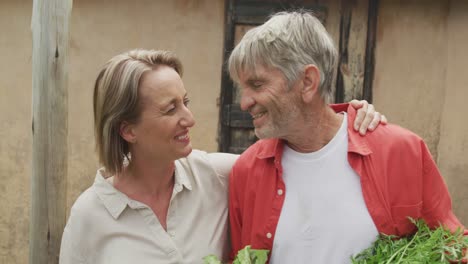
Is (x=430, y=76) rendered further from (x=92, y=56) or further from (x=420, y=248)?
(x=420, y=248)

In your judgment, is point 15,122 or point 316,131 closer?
point 316,131

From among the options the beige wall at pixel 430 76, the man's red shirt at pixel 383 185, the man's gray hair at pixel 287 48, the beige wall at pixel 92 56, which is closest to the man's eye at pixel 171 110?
the man's gray hair at pixel 287 48

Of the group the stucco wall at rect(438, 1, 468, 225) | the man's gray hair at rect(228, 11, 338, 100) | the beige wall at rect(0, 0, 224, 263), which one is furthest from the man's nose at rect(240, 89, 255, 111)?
the stucco wall at rect(438, 1, 468, 225)

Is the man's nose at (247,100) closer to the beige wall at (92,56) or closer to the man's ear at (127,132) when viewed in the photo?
the man's ear at (127,132)

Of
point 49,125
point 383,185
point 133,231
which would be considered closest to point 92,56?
point 49,125

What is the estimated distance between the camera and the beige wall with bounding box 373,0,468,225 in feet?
19.2

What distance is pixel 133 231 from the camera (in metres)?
2.65

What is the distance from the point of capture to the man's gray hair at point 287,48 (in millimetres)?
2520

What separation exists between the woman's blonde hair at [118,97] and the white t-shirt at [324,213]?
2.39 feet

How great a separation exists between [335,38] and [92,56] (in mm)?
2297

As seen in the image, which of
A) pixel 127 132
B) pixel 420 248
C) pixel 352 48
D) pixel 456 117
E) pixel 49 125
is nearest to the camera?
pixel 420 248

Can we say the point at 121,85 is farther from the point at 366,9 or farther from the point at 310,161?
the point at 366,9

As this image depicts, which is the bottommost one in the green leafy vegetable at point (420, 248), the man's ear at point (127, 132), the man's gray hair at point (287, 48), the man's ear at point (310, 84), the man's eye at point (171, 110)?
the green leafy vegetable at point (420, 248)

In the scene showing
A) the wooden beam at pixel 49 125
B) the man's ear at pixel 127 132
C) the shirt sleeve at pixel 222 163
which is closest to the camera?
the man's ear at pixel 127 132
